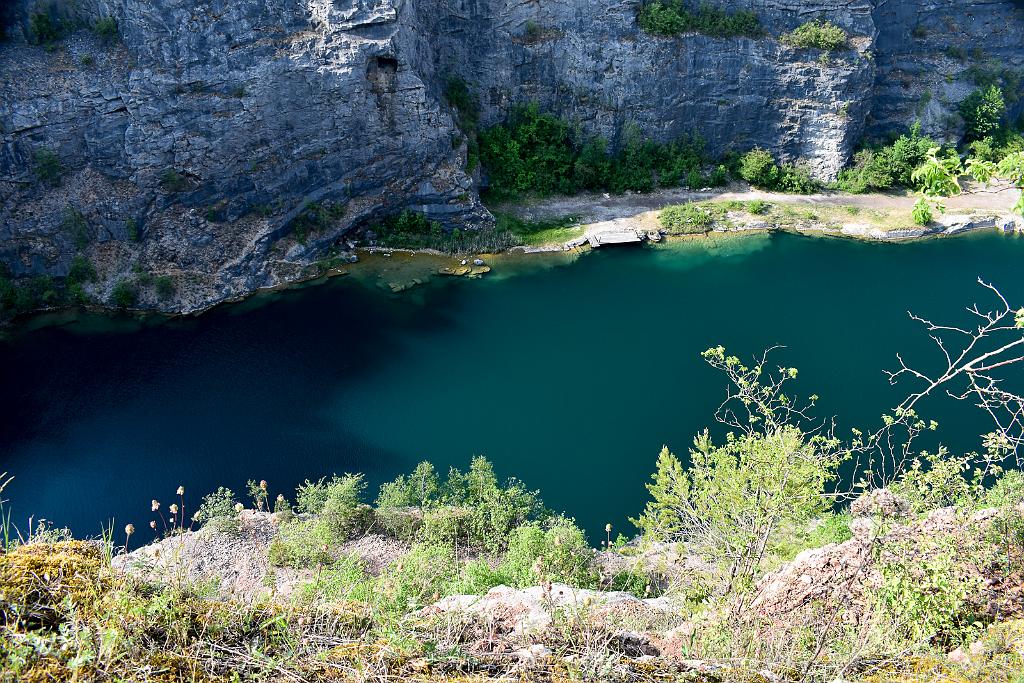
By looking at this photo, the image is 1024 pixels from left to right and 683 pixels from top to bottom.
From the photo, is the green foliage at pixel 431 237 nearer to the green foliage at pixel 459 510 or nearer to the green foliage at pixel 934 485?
the green foliage at pixel 459 510

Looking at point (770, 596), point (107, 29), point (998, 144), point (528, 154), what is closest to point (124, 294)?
point (107, 29)

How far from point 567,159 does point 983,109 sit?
21.8 metres

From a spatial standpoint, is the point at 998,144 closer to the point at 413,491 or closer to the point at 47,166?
the point at 413,491

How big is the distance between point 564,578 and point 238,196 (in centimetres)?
2299

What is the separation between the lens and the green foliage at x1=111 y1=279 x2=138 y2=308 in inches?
1059

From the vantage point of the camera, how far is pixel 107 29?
26781mm

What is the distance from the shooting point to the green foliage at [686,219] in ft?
111

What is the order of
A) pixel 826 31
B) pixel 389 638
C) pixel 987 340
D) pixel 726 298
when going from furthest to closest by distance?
pixel 826 31 < pixel 726 298 < pixel 987 340 < pixel 389 638

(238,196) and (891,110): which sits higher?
(891,110)

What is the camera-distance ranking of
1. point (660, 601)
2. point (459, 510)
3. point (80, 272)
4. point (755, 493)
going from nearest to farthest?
point (755, 493), point (660, 601), point (459, 510), point (80, 272)

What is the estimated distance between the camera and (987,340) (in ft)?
82.2

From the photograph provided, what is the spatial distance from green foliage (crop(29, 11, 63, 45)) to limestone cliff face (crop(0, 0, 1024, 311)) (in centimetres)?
47

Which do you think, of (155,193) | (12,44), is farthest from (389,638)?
(12,44)

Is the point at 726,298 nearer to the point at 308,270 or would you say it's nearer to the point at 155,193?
the point at 308,270
